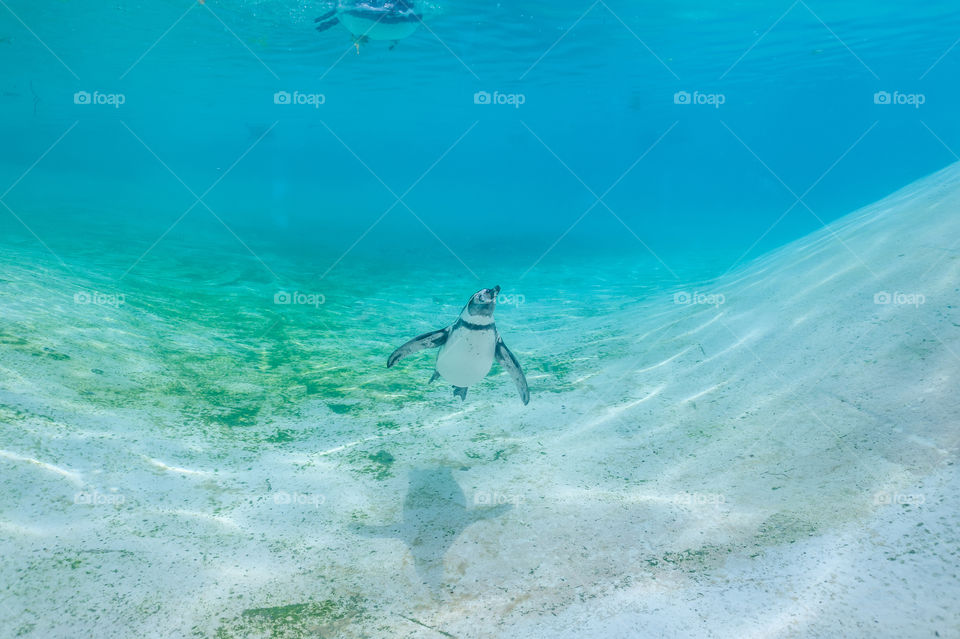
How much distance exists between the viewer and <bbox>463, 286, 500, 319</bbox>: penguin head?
4009 millimetres

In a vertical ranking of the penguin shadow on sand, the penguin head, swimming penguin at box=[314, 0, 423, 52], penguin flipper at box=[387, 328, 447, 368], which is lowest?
the penguin shadow on sand

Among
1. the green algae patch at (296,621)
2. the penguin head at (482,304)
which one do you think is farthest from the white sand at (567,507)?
the penguin head at (482,304)

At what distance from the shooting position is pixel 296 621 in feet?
8.09

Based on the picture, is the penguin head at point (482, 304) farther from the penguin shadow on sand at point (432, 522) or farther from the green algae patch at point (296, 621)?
the green algae patch at point (296, 621)

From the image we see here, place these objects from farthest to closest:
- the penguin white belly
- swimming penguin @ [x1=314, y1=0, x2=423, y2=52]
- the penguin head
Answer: swimming penguin @ [x1=314, y1=0, x2=423, y2=52], the penguin white belly, the penguin head

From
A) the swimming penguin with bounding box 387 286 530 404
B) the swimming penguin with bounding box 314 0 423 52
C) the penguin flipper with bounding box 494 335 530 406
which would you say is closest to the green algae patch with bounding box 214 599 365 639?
the swimming penguin with bounding box 387 286 530 404

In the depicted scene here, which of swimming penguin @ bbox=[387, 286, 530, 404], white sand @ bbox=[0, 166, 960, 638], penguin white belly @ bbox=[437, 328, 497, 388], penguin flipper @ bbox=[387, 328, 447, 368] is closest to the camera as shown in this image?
white sand @ bbox=[0, 166, 960, 638]

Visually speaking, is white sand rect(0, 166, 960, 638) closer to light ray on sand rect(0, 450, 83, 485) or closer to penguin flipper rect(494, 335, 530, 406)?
light ray on sand rect(0, 450, 83, 485)

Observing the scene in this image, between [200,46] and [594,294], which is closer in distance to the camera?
[594,294]

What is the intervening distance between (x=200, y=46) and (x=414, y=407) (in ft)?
124

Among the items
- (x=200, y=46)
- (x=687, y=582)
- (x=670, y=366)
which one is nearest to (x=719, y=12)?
(x=670, y=366)

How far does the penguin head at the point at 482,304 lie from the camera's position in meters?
4.01

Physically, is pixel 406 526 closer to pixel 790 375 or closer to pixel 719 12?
pixel 790 375

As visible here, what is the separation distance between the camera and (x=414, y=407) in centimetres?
565
